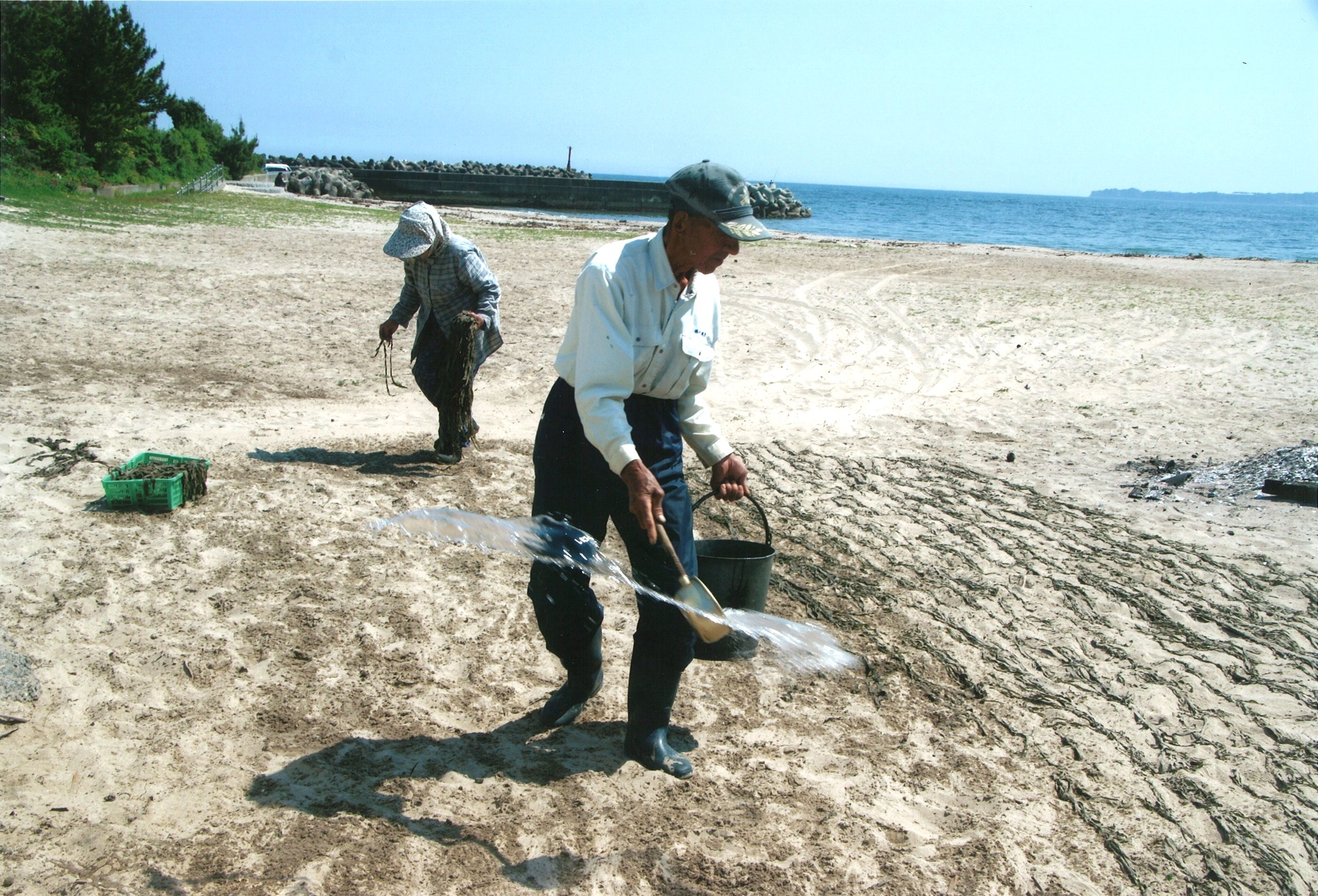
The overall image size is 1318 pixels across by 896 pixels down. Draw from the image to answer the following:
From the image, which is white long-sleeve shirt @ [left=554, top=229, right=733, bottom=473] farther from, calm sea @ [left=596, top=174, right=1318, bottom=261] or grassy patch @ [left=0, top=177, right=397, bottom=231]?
calm sea @ [left=596, top=174, right=1318, bottom=261]

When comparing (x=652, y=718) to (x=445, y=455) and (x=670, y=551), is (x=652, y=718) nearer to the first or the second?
(x=670, y=551)

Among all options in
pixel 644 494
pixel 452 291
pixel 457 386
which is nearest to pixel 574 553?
pixel 644 494

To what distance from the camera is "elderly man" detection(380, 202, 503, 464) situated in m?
5.84

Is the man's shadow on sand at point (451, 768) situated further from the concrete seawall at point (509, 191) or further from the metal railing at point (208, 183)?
the concrete seawall at point (509, 191)

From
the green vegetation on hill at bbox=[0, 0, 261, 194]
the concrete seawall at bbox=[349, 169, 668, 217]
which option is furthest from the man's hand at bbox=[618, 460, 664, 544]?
the concrete seawall at bbox=[349, 169, 668, 217]

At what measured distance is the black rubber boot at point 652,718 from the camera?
10.2ft

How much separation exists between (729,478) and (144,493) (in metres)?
3.35

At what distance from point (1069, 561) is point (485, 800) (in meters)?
3.49

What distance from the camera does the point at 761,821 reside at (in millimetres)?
3000

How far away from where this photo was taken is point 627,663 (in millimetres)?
4008

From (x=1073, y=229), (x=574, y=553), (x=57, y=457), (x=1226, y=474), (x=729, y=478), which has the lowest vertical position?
(x=57, y=457)

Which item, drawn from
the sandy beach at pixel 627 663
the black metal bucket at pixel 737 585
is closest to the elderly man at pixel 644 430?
the sandy beach at pixel 627 663

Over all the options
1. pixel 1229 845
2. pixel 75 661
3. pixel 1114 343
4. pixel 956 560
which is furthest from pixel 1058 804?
pixel 1114 343

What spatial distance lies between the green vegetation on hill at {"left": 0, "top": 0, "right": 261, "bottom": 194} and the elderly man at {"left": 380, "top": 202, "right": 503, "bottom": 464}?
59.1 feet
